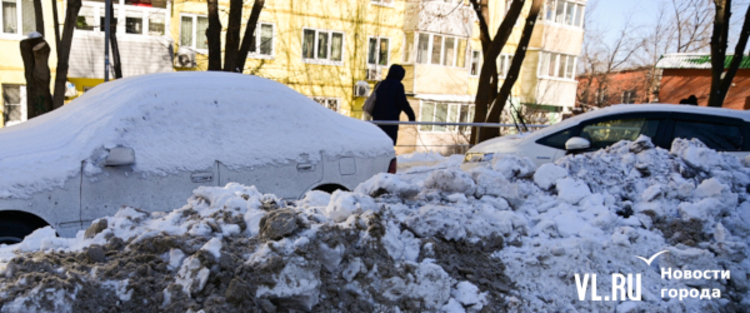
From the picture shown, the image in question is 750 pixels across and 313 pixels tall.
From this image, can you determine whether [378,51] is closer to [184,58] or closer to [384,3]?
[384,3]

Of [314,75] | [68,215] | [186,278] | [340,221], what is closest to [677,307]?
[340,221]

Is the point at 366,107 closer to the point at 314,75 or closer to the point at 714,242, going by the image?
the point at 714,242

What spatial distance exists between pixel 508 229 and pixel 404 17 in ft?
68.0

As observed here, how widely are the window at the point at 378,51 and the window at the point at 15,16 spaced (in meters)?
11.9

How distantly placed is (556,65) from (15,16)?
23341 millimetres

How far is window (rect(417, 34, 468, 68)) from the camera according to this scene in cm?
2431

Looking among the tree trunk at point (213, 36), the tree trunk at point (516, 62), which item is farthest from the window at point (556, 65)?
the tree trunk at point (213, 36)

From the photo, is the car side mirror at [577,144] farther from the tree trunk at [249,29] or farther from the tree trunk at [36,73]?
the tree trunk at [36,73]

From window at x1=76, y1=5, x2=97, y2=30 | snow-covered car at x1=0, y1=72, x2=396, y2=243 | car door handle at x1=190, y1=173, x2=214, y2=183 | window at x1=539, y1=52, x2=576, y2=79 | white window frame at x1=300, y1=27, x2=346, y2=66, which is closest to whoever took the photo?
snow-covered car at x1=0, y1=72, x2=396, y2=243

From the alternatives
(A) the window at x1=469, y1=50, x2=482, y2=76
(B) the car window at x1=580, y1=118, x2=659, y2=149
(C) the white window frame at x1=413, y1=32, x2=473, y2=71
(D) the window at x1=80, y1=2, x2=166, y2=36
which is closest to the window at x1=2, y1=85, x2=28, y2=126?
(D) the window at x1=80, y1=2, x2=166, y2=36

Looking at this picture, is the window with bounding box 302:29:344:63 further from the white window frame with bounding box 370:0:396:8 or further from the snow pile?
the snow pile

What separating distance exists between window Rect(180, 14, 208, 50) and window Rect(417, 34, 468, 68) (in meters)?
8.97

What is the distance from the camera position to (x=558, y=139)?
732 centimetres

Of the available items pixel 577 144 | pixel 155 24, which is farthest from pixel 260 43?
pixel 577 144
